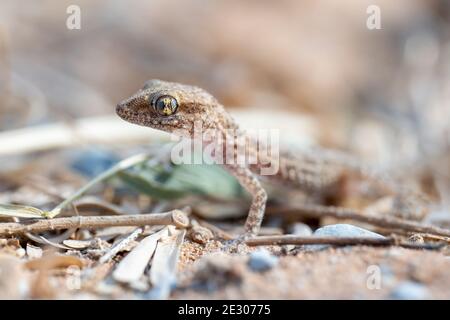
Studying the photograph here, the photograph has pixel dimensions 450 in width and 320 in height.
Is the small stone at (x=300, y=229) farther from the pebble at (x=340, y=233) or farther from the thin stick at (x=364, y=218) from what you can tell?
the pebble at (x=340, y=233)

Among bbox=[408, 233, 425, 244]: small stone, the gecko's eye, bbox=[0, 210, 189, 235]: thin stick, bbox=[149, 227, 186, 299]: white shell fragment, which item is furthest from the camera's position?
the gecko's eye

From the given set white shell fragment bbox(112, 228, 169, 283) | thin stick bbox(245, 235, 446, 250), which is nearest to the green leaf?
white shell fragment bbox(112, 228, 169, 283)

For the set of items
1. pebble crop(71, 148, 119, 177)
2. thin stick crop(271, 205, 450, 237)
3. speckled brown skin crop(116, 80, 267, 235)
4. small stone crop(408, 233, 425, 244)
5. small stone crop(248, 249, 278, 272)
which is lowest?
thin stick crop(271, 205, 450, 237)

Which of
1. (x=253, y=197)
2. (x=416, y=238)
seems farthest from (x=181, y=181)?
(x=416, y=238)

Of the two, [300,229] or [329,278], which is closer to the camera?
[329,278]

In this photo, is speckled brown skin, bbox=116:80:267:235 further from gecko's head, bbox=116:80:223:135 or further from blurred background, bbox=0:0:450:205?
blurred background, bbox=0:0:450:205

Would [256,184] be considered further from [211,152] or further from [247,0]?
[247,0]

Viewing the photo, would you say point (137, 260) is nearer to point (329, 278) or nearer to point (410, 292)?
point (329, 278)
